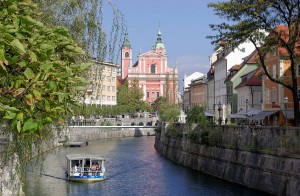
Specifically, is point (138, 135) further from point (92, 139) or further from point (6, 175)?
point (6, 175)

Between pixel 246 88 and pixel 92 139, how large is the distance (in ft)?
116

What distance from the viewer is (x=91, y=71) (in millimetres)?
11656

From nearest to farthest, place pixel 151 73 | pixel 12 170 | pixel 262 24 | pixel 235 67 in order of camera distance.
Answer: pixel 12 170, pixel 262 24, pixel 235 67, pixel 151 73

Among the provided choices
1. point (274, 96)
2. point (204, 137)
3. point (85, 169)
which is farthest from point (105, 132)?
point (85, 169)

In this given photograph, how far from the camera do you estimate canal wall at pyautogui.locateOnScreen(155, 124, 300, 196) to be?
1020 inches

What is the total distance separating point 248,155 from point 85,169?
42.3 ft

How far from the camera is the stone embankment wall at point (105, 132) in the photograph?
279 ft

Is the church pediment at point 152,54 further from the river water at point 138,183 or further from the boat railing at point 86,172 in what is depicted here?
the boat railing at point 86,172

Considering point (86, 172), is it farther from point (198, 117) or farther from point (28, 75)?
point (28, 75)

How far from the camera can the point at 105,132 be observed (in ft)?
306

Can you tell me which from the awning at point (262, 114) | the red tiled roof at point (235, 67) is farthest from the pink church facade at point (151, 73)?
the awning at point (262, 114)

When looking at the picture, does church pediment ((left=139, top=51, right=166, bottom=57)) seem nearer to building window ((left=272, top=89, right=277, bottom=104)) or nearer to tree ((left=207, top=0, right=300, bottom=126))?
building window ((left=272, top=89, right=277, bottom=104))

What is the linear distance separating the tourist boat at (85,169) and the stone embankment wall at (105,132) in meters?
41.6

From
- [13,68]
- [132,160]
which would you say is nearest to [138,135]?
[132,160]
